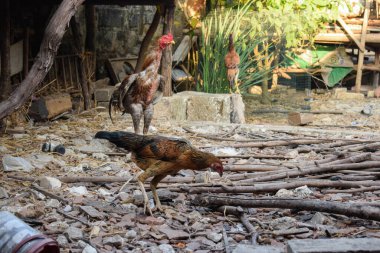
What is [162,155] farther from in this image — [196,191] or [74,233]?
[74,233]

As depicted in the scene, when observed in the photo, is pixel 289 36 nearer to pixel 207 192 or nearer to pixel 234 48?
pixel 234 48

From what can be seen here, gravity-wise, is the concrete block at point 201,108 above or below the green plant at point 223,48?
below

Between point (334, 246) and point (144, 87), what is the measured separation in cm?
444

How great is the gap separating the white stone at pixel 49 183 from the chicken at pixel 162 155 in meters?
1.01

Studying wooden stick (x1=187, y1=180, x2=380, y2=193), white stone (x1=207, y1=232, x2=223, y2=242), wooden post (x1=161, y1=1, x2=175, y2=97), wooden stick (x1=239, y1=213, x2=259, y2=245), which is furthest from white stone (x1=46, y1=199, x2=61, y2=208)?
wooden post (x1=161, y1=1, x2=175, y2=97)

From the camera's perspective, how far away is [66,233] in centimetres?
450

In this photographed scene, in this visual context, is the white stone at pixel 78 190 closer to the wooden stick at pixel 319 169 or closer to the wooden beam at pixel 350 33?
the wooden stick at pixel 319 169

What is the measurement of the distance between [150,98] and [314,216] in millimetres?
3600

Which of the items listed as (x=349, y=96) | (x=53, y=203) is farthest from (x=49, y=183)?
(x=349, y=96)

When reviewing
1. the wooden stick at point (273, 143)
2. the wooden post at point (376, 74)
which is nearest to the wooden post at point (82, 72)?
the wooden stick at point (273, 143)

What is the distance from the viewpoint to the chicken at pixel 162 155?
4.93 meters

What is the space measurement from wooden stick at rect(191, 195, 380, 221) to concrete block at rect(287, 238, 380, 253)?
20.7 inches

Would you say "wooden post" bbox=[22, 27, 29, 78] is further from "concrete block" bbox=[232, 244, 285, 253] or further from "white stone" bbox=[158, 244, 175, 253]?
"concrete block" bbox=[232, 244, 285, 253]

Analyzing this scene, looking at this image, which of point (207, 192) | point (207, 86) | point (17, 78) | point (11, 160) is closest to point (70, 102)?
point (17, 78)
